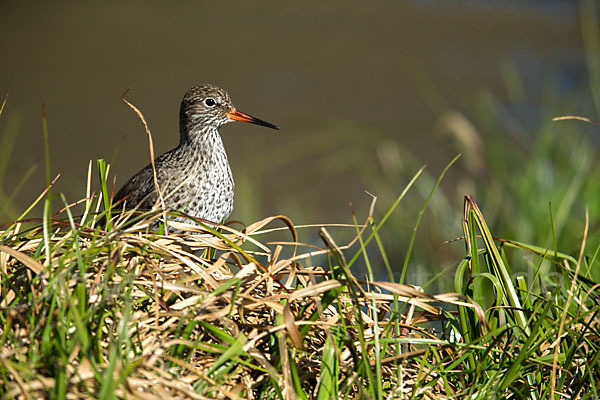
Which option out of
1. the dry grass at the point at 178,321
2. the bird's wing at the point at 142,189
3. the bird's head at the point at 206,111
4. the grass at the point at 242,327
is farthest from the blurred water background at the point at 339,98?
the dry grass at the point at 178,321

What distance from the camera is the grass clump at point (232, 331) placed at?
2094 millimetres

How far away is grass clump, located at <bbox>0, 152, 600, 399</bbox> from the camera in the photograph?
6.87ft

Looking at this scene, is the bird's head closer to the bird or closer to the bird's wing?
the bird

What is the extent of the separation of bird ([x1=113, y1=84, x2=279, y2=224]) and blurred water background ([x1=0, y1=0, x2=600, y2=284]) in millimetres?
975

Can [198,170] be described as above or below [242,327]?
above

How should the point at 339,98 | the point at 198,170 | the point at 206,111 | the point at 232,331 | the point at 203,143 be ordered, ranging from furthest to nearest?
1. the point at 339,98
2. the point at 206,111
3. the point at 203,143
4. the point at 198,170
5. the point at 232,331

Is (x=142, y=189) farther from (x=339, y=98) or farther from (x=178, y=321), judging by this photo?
(x=339, y=98)

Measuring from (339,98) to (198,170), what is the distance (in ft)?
16.2

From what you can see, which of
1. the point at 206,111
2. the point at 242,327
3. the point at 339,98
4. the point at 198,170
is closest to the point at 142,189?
the point at 198,170

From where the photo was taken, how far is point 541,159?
5.38 m

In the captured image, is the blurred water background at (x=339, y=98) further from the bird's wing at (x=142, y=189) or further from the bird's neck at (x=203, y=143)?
the bird's wing at (x=142, y=189)

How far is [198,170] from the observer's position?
4609mm

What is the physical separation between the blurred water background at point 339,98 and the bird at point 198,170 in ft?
3.20

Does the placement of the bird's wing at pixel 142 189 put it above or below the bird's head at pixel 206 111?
below
